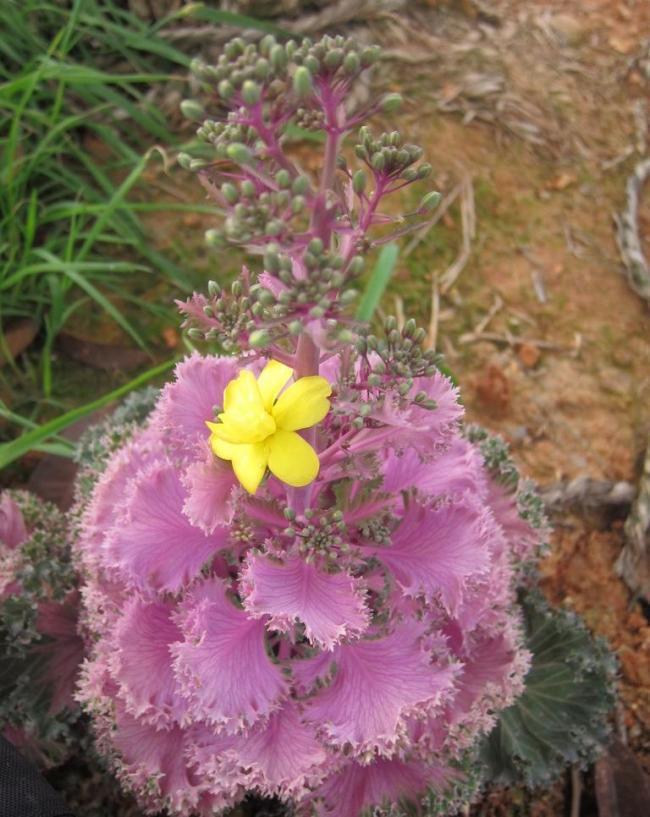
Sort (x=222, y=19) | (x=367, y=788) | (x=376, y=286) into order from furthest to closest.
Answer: (x=222, y=19) < (x=376, y=286) < (x=367, y=788)


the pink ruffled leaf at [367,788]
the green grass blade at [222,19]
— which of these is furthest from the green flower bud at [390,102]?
the green grass blade at [222,19]

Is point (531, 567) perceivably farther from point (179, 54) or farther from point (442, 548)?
point (179, 54)

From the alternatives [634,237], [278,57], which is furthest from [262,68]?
[634,237]

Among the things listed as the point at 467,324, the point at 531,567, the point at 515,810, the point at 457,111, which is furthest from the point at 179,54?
the point at 515,810

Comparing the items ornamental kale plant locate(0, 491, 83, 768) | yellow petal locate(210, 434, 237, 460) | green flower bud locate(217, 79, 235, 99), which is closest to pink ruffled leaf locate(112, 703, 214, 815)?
ornamental kale plant locate(0, 491, 83, 768)

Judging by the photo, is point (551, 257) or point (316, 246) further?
point (551, 257)

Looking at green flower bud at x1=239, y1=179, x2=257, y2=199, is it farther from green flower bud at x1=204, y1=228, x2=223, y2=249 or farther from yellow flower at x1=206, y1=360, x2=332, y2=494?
yellow flower at x1=206, y1=360, x2=332, y2=494

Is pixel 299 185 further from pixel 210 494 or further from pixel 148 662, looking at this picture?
pixel 148 662

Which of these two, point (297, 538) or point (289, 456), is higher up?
point (289, 456)
